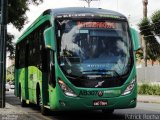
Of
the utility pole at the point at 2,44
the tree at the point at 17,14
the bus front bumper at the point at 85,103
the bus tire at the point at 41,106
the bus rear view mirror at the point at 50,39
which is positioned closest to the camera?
the bus front bumper at the point at 85,103

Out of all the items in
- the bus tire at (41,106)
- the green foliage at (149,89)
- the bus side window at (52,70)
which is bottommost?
the green foliage at (149,89)

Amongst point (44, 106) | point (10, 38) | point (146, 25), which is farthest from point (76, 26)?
point (146, 25)

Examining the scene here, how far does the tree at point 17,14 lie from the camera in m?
35.2

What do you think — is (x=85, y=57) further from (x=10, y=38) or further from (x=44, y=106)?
(x=10, y=38)

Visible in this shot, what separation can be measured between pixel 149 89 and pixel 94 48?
25.0 metres

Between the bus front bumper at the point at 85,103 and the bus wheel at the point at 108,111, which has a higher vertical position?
the bus front bumper at the point at 85,103

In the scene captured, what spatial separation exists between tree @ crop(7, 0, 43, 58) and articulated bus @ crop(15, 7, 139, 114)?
19.8 meters

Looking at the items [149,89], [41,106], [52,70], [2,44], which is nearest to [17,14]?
[149,89]

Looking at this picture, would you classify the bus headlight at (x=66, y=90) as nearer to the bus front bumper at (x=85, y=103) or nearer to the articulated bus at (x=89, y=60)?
the articulated bus at (x=89, y=60)

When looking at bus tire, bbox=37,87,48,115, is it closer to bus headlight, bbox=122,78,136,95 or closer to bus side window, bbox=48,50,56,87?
bus side window, bbox=48,50,56,87

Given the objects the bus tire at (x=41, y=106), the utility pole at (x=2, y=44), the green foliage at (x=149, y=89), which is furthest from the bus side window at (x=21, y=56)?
the green foliage at (x=149, y=89)

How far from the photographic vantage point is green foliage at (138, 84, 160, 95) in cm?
3769

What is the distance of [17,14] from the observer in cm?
3628

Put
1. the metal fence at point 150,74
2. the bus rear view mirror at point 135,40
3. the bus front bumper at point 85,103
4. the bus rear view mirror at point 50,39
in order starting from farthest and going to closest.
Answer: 1. the metal fence at point 150,74
2. the bus rear view mirror at point 135,40
3. the bus rear view mirror at point 50,39
4. the bus front bumper at point 85,103
